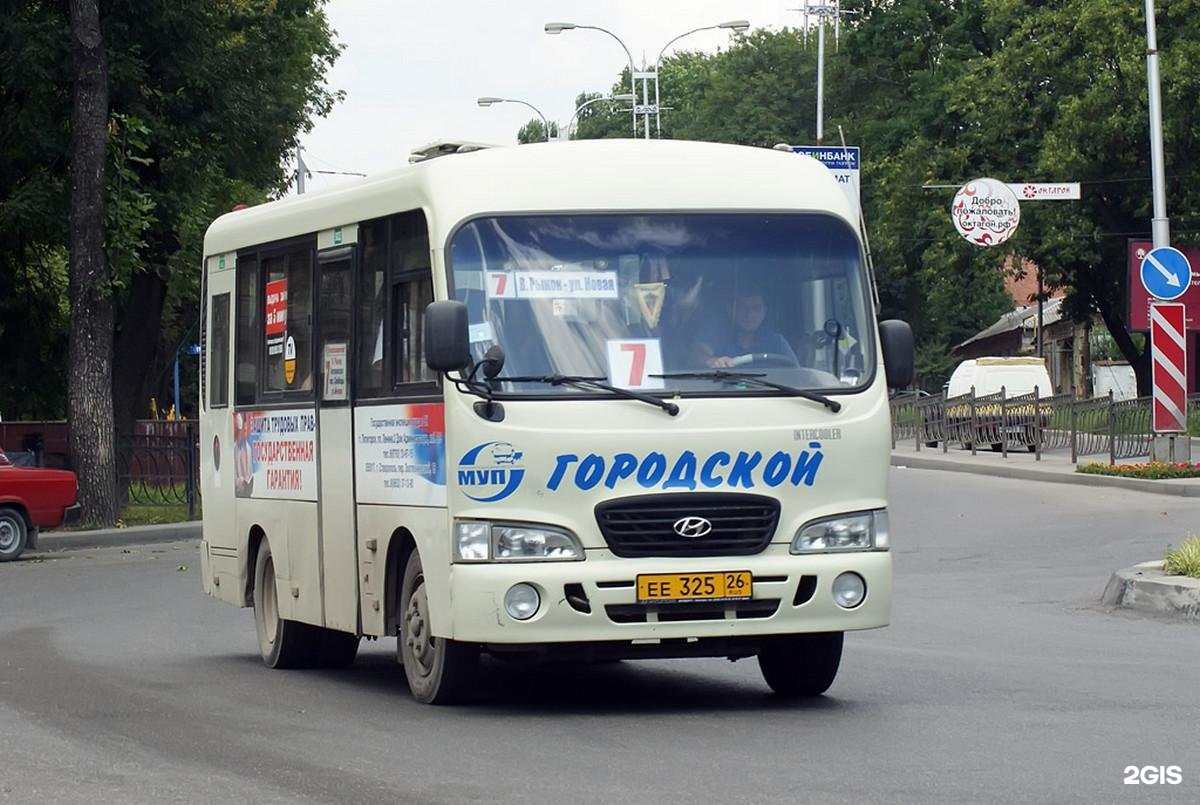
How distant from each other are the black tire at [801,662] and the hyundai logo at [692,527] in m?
0.94

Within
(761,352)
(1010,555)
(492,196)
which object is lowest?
(1010,555)

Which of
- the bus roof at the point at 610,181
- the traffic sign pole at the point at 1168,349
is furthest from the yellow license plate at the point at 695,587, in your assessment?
the traffic sign pole at the point at 1168,349

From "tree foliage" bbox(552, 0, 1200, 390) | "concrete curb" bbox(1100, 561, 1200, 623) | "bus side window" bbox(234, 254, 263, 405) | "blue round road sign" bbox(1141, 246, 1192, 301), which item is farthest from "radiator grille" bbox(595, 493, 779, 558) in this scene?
"tree foliage" bbox(552, 0, 1200, 390)

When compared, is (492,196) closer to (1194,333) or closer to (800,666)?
(800,666)

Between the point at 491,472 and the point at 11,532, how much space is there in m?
17.4

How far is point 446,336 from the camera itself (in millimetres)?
10281

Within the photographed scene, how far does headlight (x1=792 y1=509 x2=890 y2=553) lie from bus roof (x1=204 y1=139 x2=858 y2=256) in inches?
61.3

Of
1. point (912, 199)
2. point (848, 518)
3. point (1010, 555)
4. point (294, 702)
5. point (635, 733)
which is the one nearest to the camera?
point (635, 733)

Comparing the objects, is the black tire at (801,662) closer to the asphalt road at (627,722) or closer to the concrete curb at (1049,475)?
the asphalt road at (627,722)

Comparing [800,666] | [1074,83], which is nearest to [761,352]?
[800,666]

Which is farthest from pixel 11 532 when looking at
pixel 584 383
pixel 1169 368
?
pixel 584 383

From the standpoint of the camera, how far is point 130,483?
3403 centimetres

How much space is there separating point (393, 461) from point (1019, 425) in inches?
1371

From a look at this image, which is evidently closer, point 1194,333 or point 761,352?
point 761,352
